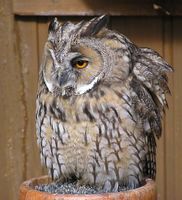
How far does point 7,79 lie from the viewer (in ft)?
12.4

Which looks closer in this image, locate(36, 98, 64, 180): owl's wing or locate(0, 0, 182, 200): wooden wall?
locate(36, 98, 64, 180): owl's wing

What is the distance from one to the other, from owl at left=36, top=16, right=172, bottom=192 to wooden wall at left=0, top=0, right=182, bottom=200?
57cm

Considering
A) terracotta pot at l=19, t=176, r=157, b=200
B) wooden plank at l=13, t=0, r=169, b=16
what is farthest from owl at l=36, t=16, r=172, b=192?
wooden plank at l=13, t=0, r=169, b=16

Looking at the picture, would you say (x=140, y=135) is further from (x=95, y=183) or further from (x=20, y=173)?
(x=20, y=173)

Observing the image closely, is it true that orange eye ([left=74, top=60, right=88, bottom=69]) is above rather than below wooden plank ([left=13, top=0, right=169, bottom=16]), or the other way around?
Result: below

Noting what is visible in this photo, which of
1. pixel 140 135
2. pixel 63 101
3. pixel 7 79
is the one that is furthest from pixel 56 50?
pixel 7 79

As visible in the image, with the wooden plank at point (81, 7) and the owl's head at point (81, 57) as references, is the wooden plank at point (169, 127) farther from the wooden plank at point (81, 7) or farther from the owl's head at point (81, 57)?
the owl's head at point (81, 57)

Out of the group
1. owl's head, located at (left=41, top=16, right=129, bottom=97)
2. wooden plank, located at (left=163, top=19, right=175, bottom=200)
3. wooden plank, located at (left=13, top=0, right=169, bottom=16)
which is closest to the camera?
owl's head, located at (left=41, top=16, right=129, bottom=97)

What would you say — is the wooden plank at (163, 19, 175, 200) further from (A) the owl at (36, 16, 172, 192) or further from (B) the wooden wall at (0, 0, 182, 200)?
(A) the owl at (36, 16, 172, 192)

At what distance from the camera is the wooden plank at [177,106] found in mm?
3805

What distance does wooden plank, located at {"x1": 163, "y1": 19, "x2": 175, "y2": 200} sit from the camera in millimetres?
3812

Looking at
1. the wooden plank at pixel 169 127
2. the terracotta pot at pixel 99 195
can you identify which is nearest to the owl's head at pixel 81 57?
the terracotta pot at pixel 99 195

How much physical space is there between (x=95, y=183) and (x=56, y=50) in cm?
60

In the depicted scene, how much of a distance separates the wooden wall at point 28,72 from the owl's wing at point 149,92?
0.50 meters
